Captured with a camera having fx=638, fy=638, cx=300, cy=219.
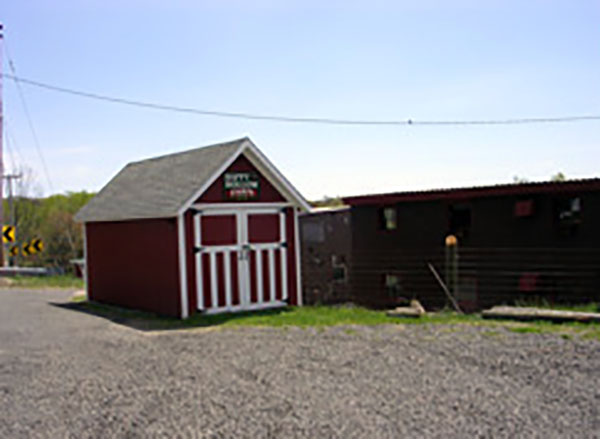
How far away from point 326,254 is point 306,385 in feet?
59.5

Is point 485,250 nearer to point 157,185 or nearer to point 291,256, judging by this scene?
point 291,256

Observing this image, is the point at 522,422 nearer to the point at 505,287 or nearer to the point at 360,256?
the point at 505,287

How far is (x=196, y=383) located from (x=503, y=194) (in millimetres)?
13556

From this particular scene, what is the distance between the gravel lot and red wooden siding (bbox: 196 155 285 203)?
3739mm

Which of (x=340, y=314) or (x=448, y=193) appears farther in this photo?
(x=448, y=193)

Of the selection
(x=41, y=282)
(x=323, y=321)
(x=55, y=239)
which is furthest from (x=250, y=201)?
(x=55, y=239)

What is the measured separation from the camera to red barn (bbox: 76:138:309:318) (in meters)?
13.5

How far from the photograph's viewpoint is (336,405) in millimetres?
6387

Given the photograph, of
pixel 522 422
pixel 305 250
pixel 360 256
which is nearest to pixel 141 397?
pixel 522 422

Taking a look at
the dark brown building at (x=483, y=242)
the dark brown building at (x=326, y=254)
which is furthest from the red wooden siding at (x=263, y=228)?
the dark brown building at (x=326, y=254)

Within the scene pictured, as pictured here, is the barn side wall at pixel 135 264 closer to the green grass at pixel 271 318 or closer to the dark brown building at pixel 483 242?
the green grass at pixel 271 318

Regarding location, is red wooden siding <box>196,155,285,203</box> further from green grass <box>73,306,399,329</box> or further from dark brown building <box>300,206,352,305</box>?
dark brown building <box>300,206,352,305</box>

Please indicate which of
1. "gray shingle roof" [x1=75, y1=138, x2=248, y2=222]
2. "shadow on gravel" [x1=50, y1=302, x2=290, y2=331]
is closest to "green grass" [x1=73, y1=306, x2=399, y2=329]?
"shadow on gravel" [x1=50, y1=302, x2=290, y2=331]

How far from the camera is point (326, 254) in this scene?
25.3m
